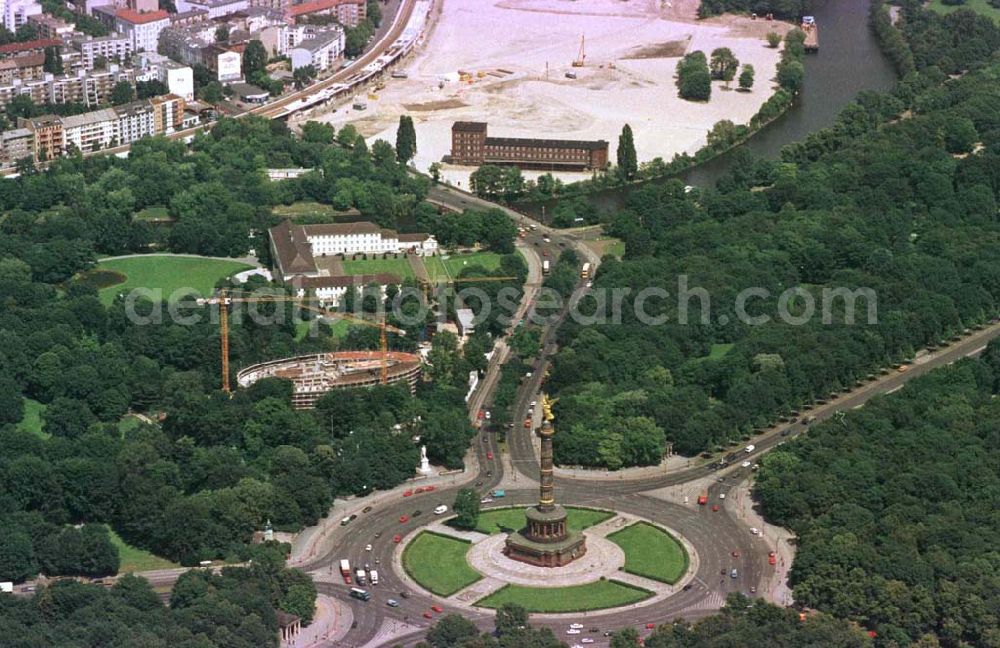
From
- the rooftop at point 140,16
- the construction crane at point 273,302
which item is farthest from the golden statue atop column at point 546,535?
the rooftop at point 140,16

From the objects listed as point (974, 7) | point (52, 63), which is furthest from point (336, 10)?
point (974, 7)

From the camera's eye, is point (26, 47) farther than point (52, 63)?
Yes

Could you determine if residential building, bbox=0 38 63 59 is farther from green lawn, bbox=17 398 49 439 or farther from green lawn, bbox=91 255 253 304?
green lawn, bbox=17 398 49 439

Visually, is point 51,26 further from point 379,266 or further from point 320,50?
point 379,266

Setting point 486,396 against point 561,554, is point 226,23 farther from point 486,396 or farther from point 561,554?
point 561,554

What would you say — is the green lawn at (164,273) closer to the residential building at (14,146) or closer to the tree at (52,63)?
the residential building at (14,146)
